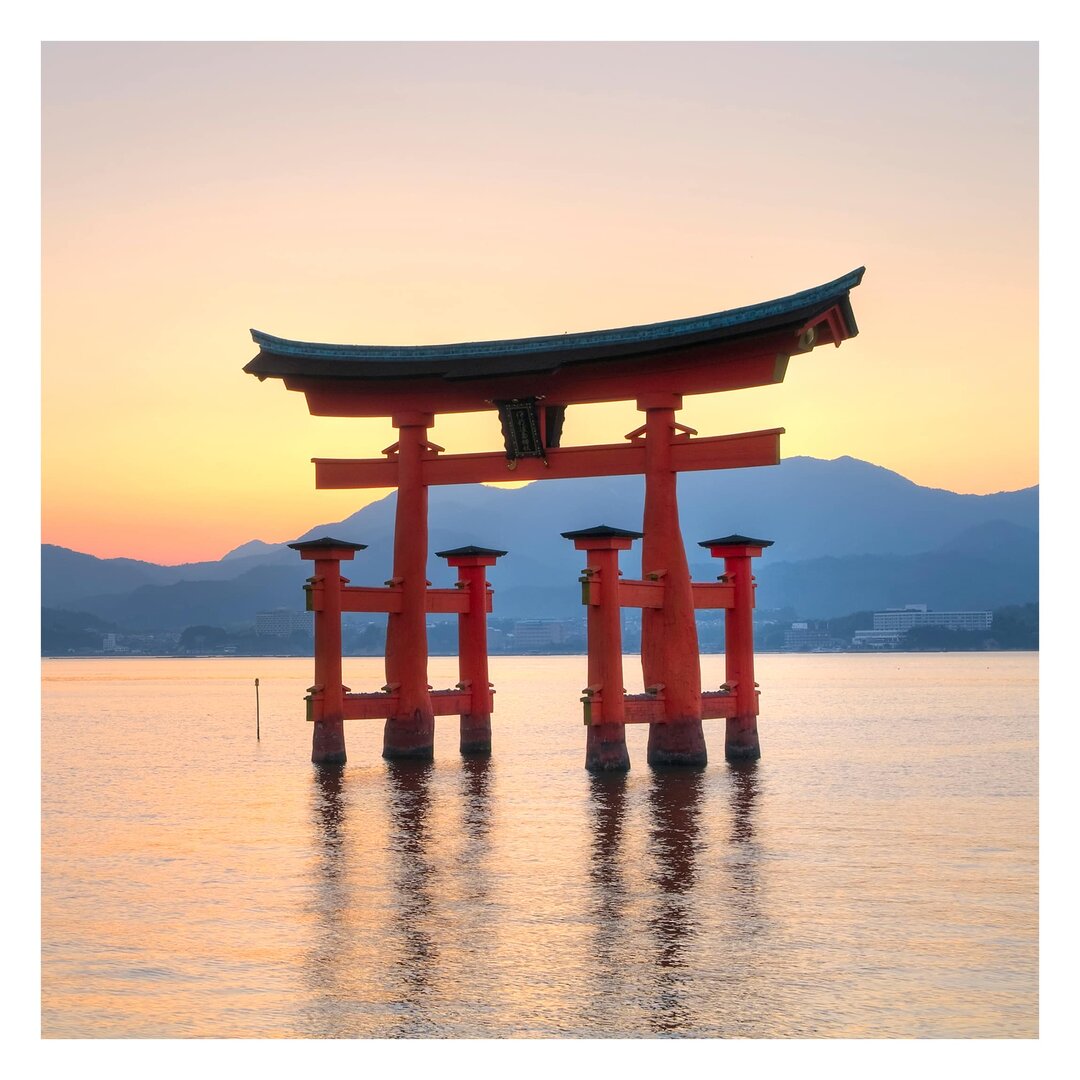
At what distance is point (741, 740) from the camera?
33125 millimetres

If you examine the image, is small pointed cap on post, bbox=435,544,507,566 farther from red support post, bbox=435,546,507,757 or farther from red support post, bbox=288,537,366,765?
red support post, bbox=288,537,366,765

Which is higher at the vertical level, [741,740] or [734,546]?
[734,546]

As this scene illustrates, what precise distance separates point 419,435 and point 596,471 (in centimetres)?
440

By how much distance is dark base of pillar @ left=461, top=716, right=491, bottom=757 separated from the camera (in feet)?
115

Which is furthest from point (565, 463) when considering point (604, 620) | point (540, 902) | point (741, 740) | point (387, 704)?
point (540, 902)

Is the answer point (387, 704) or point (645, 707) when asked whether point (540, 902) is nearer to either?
point (645, 707)

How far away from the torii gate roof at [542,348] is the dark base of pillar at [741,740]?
9.37 m

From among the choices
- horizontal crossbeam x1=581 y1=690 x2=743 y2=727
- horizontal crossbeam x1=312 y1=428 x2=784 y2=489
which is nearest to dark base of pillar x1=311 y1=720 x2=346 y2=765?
horizontal crossbeam x1=312 y1=428 x2=784 y2=489

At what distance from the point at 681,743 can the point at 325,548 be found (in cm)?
834

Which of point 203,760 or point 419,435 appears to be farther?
point 203,760

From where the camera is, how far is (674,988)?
519 inches

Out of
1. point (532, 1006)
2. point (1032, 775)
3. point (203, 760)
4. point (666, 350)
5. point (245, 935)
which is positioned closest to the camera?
point (532, 1006)
